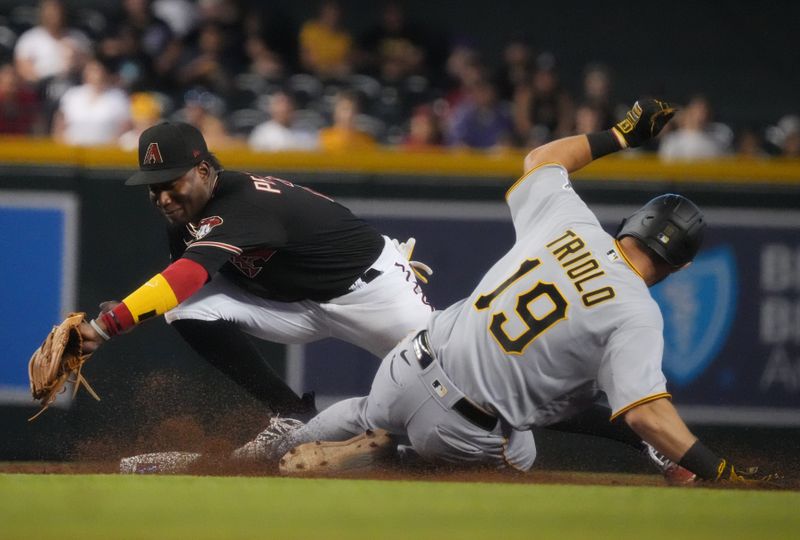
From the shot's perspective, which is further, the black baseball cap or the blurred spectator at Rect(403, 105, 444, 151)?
the blurred spectator at Rect(403, 105, 444, 151)

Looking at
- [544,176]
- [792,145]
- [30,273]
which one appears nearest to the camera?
[544,176]

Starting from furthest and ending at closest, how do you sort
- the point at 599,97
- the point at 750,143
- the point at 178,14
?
the point at 178,14 → the point at 599,97 → the point at 750,143

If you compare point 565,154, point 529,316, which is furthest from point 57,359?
point 565,154

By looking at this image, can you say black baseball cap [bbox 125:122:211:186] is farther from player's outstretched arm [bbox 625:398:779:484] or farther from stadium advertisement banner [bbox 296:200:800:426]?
stadium advertisement banner [bbox 296:200:800:426]

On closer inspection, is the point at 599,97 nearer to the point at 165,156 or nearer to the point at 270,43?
the point at 270,43

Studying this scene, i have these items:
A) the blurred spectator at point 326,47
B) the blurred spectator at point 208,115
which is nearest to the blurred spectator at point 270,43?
the blurred spectator at point 326,47

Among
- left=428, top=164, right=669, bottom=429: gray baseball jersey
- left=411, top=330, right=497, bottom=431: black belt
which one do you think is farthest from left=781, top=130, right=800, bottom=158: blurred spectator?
left=411, top=330, right=497, bottom=431: black belt
